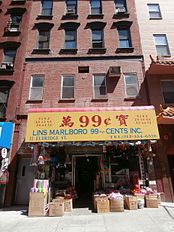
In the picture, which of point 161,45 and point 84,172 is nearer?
point 84,172

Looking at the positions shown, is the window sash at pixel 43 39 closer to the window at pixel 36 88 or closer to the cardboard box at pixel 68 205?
the window at pixel 36 88

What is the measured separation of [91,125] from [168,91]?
6.67 m

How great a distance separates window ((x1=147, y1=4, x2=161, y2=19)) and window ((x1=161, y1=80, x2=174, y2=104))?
655 centimetres

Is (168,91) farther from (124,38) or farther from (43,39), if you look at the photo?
(43,39)

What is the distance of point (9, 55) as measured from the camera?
1446 cm

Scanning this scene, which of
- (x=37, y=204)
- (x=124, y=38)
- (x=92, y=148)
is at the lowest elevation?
(x=37, y=204)

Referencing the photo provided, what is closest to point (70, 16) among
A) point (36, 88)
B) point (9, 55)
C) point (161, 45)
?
point (9, 55)

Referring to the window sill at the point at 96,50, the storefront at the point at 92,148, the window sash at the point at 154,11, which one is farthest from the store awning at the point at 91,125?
the window sash at the point at 154,11

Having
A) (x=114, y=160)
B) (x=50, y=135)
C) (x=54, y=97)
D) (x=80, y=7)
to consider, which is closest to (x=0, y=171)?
(x=50, y=135)

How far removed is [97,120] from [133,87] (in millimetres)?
4697

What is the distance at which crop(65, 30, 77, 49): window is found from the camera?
1486cm

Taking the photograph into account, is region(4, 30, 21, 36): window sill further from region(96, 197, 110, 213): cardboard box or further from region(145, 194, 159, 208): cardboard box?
region(145, 194, 159, 208): cardboard box

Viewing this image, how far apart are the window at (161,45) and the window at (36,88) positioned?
9.19 metres

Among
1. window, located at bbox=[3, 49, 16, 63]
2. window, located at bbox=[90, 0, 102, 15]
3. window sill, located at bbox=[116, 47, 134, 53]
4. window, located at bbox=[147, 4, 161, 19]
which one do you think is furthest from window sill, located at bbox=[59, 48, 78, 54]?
window, located at bbox=[147, 4, 161, 19]
